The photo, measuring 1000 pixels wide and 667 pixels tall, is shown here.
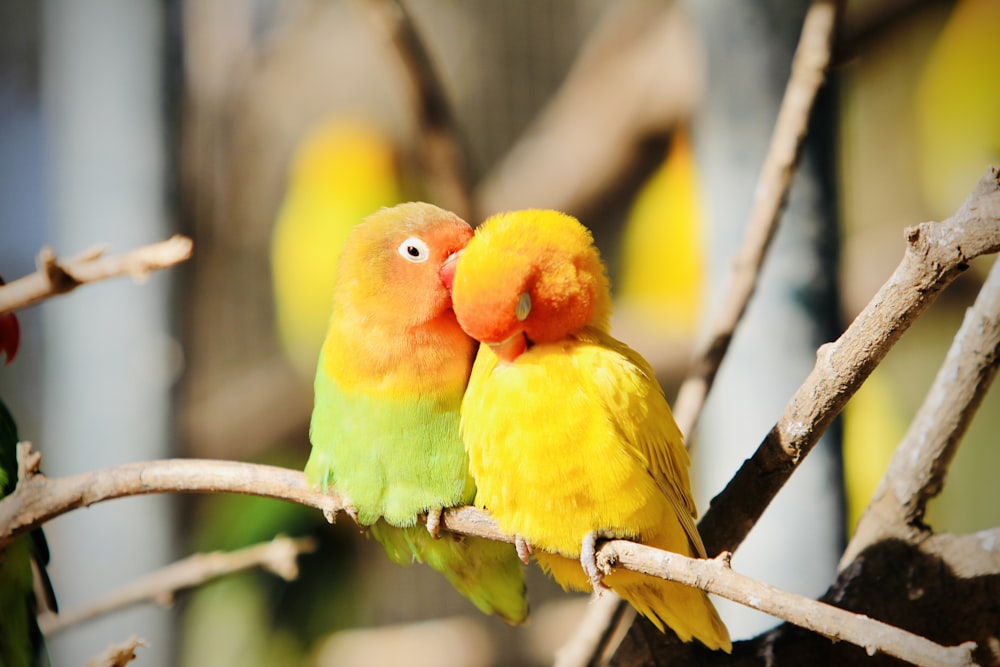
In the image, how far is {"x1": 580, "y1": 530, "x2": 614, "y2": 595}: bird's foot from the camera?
2.70 ft

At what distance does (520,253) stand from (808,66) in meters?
0.59

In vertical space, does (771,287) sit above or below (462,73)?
below

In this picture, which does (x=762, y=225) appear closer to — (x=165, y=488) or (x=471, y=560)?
(x=471, y=560)

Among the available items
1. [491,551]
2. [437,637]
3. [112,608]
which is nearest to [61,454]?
[112,608]

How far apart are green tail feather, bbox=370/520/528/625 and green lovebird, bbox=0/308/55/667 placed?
46 cm

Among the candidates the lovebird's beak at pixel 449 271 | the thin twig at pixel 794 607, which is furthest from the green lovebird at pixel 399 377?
the thin twig at pixel 794 607

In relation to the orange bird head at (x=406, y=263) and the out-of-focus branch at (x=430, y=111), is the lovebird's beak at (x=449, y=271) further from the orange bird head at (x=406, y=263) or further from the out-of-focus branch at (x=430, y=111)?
the out-of-focus branch at (x=430, y=111)

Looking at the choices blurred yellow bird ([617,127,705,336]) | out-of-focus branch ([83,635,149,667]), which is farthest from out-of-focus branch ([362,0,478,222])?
out-of-focus branch ([83,635,149,667])

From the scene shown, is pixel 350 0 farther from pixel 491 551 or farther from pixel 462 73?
pixel 491 551

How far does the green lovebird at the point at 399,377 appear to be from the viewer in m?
0.95

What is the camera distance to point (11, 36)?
196cm

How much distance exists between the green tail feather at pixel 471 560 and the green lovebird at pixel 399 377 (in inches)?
2.6

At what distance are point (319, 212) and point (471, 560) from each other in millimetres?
1329

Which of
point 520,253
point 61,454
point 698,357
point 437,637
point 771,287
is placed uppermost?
point 771,287
